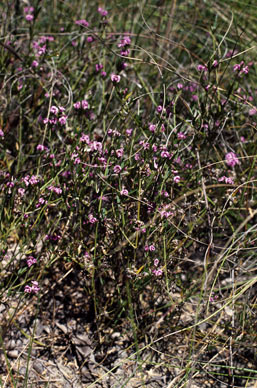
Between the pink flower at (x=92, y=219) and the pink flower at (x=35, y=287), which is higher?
the pink flower at (x=92, y=219)

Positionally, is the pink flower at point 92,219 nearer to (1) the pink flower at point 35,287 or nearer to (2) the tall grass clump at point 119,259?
(2) the tall grass clump at point 119,259

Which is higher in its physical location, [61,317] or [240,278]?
[240,278]

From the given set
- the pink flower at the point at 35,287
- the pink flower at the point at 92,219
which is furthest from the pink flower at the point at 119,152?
the pink flower at the point at 35,287

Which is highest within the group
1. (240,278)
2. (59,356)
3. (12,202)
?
(12,202)

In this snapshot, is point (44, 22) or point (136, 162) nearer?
point (136, 162)

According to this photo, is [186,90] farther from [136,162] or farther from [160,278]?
[160,278]

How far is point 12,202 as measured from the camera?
2080 millimetres

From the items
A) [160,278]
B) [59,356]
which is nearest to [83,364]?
[59,356]

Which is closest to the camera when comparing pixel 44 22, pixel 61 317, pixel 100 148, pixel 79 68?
pixel 100 148

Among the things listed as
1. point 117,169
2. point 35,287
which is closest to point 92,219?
point 117,169

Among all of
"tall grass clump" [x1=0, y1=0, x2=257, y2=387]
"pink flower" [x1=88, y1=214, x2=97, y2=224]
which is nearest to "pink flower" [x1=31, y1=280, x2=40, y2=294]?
"tall grass clump" [x1=0, y1=0, x2=257, y2=387]

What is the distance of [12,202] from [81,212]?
0.30 meters

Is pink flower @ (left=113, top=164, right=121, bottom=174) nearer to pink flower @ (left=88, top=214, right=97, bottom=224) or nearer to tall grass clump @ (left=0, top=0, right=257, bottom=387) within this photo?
tall grass clump @ (left=0, top=0, right=257, bottom=387)

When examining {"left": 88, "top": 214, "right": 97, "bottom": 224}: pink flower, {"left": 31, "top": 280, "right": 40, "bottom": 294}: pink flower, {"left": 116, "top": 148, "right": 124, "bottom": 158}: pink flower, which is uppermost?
{"left": 116, "top": 148, "right": 124, "bottom": 158}: pink flower
